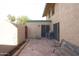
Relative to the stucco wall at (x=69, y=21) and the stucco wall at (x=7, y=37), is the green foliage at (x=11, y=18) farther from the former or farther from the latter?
the stucco wall at (x=69, y=21)

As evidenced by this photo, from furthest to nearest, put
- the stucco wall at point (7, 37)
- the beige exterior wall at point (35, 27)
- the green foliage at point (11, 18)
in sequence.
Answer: the stucco wall at point (7, 37)
the beige exterior wall at point (35, 27)
the green foliage at point (11, 18)

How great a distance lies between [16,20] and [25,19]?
1.10 ft

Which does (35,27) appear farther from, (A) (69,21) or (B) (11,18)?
(A) (69,21)

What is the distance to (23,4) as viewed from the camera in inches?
263

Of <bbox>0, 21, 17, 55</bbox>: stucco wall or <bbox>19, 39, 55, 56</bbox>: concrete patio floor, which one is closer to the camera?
<bbox>19, 39, 55, 56</bbox>: concrete patio floor

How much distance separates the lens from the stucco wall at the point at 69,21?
715cm

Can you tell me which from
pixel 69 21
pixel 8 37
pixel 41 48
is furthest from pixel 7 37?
pixel 69 21

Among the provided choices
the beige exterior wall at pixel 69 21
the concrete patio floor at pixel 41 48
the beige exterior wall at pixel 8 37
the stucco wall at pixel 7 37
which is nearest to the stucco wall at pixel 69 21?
the beige exterior wall at pixel 69 21

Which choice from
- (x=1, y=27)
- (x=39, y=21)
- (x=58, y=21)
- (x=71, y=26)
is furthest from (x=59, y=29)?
(x=1, y=27)

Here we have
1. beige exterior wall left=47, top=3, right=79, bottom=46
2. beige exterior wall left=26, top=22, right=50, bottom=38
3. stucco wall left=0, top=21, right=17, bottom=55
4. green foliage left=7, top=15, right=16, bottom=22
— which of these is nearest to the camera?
green foliage left=7, top=15, right=16, bottom=22

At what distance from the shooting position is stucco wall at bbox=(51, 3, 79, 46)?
7.15 meters

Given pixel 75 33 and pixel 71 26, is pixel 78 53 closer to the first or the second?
pixel 75 33

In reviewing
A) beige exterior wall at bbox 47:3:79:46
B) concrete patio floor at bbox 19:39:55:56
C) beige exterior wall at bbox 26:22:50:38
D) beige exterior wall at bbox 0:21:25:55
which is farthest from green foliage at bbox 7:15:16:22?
beige exterior wall at bbox 47:3:79:46

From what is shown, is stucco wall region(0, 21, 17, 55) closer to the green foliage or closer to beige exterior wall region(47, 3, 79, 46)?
the green foliage
